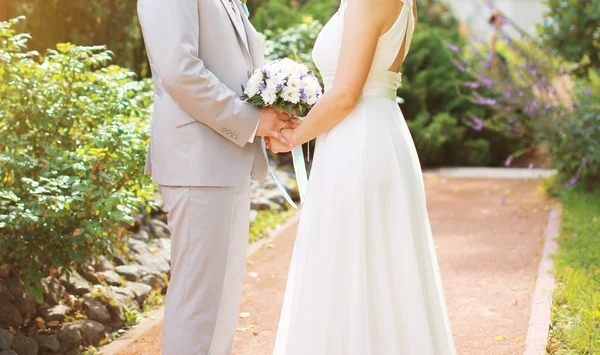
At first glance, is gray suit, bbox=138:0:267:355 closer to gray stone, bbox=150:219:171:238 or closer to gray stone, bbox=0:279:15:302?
gray stone, bbox=0:279:15:302

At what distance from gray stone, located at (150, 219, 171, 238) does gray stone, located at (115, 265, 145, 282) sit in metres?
0.90

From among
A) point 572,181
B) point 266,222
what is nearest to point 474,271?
point 266,222

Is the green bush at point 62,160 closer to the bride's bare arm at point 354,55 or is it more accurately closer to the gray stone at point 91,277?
the gray stone at point 91,277

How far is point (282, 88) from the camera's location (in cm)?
285

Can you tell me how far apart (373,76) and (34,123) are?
7.62 ft

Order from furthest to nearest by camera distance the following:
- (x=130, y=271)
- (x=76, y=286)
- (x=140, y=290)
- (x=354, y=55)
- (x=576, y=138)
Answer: (x=576, y=138) → (x=130, y=271) → (x=140, y=290) → (x=76, y=286) → (x=354, y=55)

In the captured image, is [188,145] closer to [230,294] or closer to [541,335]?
[230,294]

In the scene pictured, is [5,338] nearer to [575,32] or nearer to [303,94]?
[303,94]

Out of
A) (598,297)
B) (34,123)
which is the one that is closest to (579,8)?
(598,297)

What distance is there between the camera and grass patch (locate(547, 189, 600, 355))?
12.3 feet

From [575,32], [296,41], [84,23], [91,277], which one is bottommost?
[91,277]

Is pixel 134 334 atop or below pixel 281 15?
below

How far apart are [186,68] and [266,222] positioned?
432 centimetres

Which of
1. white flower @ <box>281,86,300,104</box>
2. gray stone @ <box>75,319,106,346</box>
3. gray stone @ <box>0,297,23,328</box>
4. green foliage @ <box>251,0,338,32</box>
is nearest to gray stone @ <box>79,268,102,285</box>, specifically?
gray stone @ <box>75,319,106,346</box>
